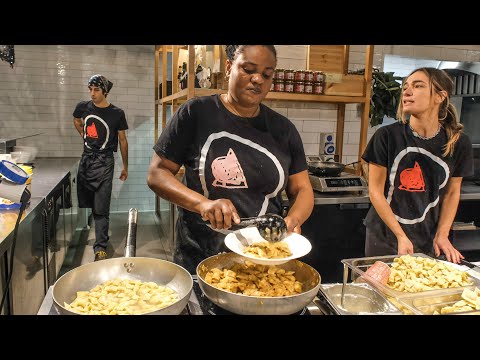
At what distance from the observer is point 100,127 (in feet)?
14.4

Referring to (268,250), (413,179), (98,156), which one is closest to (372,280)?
(268,250)

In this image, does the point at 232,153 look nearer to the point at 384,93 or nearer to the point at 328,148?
the point at 328,148

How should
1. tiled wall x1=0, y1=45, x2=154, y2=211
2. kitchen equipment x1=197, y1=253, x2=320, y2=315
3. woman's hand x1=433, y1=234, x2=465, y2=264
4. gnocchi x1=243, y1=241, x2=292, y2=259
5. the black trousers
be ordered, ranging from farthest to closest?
tiled wall x1=0, y1=45, x2=154, y2=211 < the black trousers < woman's hand x1=433, y1=234, x2=465, y2=264 < gnocchi x1=243, y1=241, x2=292, y2=259 < kitchen equipment x1=197, y1=253, x2=320, y2=315

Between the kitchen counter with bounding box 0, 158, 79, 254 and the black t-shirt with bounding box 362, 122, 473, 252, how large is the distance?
1.89 metres

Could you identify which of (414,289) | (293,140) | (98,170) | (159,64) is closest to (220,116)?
(293,140)

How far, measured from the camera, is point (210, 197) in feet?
5.37

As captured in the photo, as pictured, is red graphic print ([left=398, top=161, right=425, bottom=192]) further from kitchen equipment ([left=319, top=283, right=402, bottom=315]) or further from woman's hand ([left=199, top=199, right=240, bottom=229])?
woman's hand ([left=199, top=199, right=240, bottom=229])

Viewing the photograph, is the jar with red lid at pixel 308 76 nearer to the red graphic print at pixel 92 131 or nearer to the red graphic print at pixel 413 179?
the red graphic print at pixel 413 179

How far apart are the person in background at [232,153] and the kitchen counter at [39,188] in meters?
0.83

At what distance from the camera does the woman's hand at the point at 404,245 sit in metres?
2.02

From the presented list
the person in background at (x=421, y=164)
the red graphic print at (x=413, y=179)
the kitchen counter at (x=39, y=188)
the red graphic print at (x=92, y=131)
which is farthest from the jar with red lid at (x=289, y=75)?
the red graphic print at (x=92, y=131)

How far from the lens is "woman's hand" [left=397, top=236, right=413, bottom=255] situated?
202 cm

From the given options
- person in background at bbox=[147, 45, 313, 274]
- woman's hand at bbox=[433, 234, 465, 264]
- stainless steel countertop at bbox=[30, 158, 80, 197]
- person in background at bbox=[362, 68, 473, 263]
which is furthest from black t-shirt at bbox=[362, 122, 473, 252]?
stainless steel countertop at bbox=[30, 158, 80, 197]
